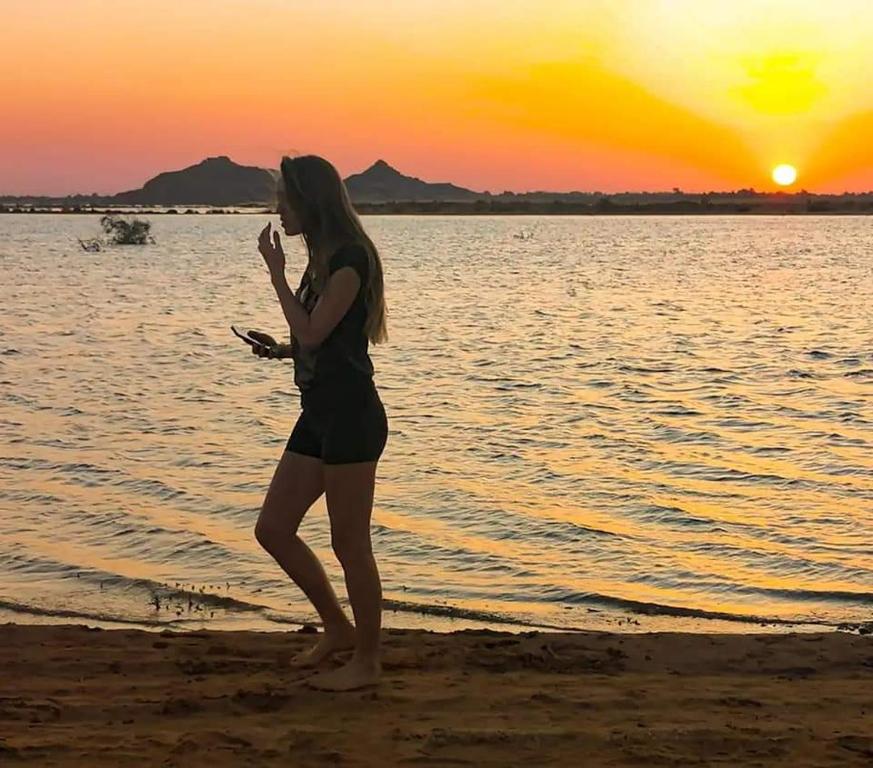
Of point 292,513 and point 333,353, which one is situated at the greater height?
point 333,353

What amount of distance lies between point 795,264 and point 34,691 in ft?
209

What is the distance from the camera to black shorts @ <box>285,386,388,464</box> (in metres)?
4.89

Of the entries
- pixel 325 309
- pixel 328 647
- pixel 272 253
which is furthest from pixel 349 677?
pixel 272 253

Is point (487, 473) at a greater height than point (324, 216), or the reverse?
point (324, 216)

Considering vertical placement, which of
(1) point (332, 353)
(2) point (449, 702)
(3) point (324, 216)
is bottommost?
(2) point (449, 702)

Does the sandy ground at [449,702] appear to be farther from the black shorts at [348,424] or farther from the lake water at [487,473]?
the lake water at [487,473]

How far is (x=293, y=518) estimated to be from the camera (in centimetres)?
517

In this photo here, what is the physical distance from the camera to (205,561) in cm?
915

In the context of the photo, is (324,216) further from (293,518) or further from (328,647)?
(328,647)

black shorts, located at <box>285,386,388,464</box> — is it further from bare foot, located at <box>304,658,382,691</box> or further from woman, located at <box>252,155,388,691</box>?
bare foot, located at <box>304,658,382,691</box>

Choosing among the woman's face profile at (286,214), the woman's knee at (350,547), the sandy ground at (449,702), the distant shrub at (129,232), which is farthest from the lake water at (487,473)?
the distant shrub at (129,232)

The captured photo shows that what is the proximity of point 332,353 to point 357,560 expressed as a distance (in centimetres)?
87

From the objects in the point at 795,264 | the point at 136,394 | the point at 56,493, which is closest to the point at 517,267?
the point at 795,264

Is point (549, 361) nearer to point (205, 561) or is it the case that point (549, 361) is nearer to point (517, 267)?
point (205, 561)
